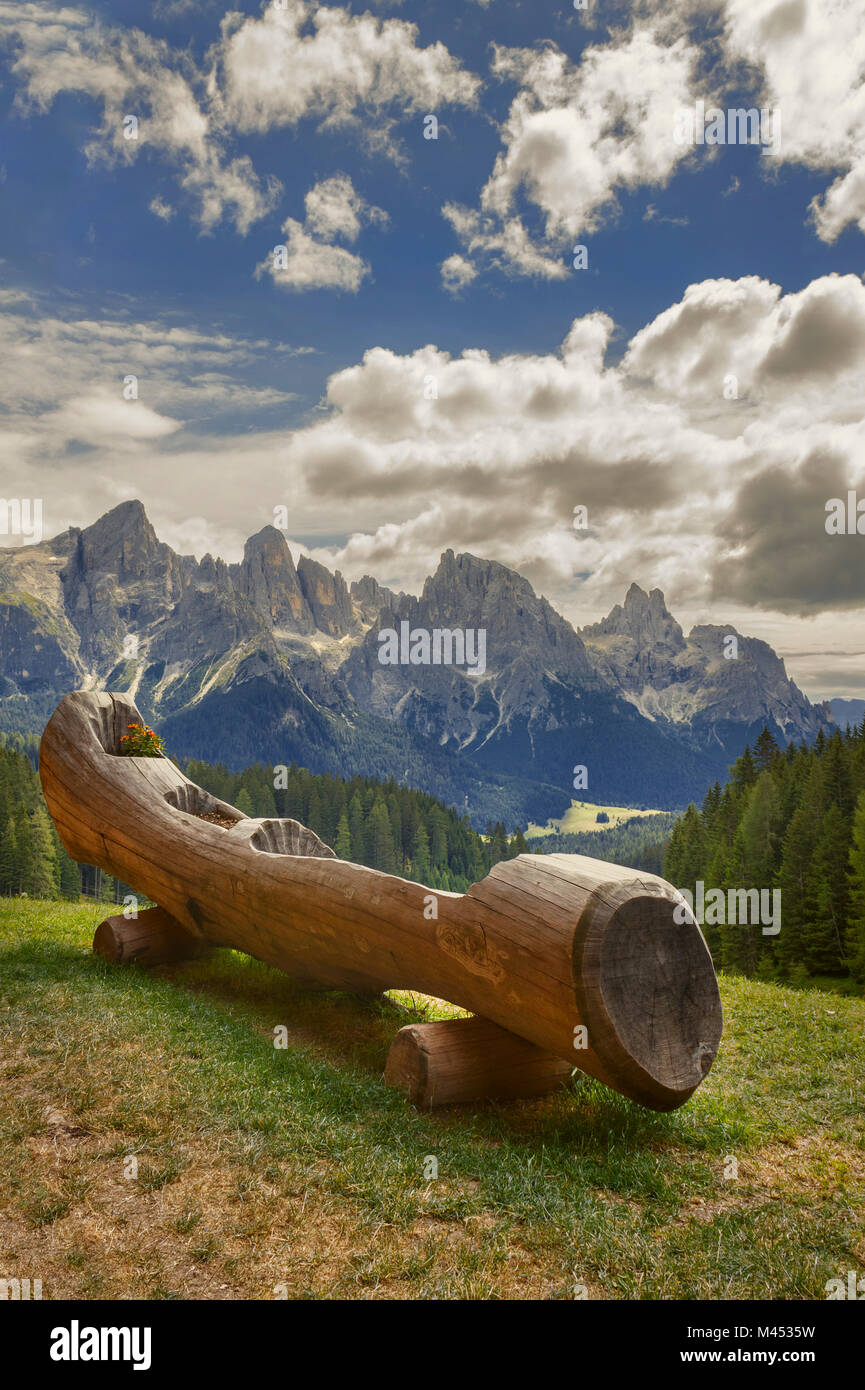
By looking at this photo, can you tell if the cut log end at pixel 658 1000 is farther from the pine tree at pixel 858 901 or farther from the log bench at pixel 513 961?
the pine tree at pixel 858 901

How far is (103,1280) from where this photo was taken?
522cm

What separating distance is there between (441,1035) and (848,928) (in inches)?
1719

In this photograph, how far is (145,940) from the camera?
48.3ft

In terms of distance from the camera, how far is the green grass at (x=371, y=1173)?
5.45 m

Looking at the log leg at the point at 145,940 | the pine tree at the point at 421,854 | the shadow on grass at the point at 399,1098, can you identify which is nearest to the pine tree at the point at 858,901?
the shadow on grass at the point at 399,1098

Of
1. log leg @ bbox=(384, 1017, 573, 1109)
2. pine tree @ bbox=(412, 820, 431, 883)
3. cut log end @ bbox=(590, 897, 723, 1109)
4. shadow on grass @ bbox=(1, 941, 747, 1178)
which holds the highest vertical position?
cut log end @ bbox=(590, 897, 723, 1109)

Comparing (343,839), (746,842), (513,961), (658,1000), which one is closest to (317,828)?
(343,839)

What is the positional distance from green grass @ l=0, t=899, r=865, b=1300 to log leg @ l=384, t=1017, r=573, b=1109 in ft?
0.78

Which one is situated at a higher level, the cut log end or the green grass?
the cut log end

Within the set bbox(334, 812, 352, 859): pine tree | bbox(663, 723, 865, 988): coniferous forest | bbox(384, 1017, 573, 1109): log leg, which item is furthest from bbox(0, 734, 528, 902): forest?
bbox(384, 1017, 573, 1109): log leg

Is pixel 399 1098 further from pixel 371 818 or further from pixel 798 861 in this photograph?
pixel 371 818

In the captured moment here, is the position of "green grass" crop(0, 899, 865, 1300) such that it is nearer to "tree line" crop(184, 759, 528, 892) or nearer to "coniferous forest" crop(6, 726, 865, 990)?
"coniferous forest" crop(6, 726, 865, 990)

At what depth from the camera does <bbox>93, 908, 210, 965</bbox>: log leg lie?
14500mm

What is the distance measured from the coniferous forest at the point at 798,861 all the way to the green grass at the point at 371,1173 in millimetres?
37731
